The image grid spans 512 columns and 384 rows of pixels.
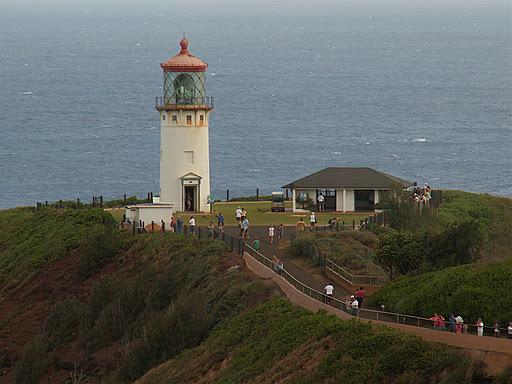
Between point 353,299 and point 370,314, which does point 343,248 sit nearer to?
point 353,299

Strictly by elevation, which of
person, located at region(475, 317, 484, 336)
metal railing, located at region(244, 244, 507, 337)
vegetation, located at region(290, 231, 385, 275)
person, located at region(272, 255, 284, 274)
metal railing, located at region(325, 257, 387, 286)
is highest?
vegetation, located at region(290, 231, 385, 275)

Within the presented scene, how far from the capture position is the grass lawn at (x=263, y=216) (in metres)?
52.7

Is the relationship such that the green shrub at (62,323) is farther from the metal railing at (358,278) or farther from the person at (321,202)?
the person at (321,202)

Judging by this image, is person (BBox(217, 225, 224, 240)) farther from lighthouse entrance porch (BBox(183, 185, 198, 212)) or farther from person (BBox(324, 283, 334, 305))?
person (BBox(324, 283, 334, 305))

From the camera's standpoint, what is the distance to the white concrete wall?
55.5 meters

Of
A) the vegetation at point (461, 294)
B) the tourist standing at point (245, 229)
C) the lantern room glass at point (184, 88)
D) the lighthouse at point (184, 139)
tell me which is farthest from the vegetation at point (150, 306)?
the lantern room glass at point (184, 88)

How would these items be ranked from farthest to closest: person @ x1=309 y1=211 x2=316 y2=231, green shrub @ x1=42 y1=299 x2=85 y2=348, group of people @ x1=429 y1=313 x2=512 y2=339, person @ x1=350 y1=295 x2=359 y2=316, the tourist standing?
person @ x1=309 y1=211 x2=316 y2=231, the tourist standing, green shrub @ x1=42 y1=299 x2=85 y2=348, person @ x1=350 y1=295 x2=359 y2=316, group of people @ x1=429 y1=313 x2=512 y2=339

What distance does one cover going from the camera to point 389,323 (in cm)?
3259

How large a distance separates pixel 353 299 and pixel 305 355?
4168mm

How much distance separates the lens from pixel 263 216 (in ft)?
179

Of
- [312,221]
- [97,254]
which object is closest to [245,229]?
[312,221]

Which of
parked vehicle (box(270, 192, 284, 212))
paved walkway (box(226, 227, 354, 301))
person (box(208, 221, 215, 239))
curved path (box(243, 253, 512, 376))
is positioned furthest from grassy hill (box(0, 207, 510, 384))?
parked vehicle (box(270, 192, 284, 212))

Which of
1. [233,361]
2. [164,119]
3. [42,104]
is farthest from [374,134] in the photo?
[233,361]

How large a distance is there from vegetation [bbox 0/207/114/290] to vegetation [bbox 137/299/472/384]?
1470 centimetres
